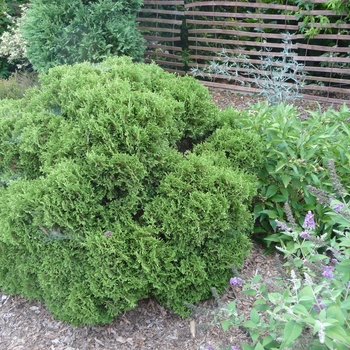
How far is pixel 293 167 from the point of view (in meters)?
3.00

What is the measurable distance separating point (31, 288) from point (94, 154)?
4.23ft

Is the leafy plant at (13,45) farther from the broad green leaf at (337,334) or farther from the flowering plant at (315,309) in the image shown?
the broad green leaf at (337,334)

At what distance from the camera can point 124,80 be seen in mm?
2826

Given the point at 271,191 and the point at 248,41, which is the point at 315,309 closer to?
the point at 271,191

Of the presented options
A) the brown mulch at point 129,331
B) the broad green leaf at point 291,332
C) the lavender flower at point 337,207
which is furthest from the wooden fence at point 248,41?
the broad green leaf at point 291,332

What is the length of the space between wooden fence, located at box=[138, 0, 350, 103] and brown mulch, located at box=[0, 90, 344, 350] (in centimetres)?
420

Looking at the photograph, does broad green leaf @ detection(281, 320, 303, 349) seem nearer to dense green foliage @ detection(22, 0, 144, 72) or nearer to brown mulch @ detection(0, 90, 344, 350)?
brown mulch @ detection(0, 90, 344, 350)

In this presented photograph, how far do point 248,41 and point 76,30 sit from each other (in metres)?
3.12

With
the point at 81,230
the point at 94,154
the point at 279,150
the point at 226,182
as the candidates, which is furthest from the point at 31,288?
the point at 279,150

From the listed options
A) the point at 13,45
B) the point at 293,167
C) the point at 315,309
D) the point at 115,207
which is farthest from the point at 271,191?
the point at 13,45

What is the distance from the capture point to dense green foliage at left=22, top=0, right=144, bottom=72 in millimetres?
6086

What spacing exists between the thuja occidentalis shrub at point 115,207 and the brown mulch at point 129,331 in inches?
6.0

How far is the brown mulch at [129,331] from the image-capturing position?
2.68 m

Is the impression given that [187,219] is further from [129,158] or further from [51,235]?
[51,235]
